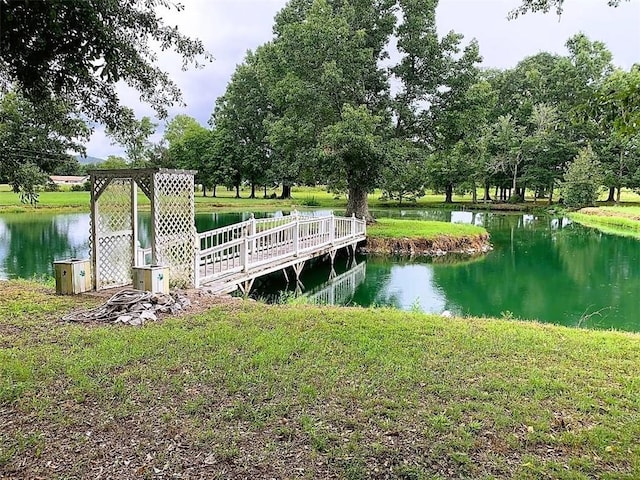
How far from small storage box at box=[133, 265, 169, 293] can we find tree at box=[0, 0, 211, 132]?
3036 mm

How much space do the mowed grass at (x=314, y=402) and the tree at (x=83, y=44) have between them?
87.5 inches

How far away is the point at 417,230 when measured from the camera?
18.9 m

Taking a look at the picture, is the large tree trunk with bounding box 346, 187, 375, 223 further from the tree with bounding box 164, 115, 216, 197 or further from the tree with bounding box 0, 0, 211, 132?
the tree with bounding box 164, 115, 216, 197

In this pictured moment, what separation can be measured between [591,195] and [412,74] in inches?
880

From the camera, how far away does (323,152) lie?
17.2 m

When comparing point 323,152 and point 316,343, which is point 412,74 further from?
point 316,343

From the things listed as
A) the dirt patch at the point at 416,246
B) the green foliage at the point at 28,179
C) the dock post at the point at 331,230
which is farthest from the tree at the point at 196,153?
the green foliage at the point at 28,179

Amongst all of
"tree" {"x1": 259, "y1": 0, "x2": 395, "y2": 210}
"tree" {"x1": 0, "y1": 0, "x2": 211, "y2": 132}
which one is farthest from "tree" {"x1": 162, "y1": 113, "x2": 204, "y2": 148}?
"tree" {"x1": 0, "y1": 0, "x2": 211, "y2": 132}

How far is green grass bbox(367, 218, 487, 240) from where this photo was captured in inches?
705

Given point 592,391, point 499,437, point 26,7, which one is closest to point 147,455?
point 499,437

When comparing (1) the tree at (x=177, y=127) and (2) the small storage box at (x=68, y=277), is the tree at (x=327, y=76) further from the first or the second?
(1) the tree at (x=177, y=127)

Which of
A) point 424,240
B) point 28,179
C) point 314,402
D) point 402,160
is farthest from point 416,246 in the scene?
point 314,402

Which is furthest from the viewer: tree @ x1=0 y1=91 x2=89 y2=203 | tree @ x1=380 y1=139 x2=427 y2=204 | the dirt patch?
tree @ x1=380 y1=139 x2=427 y2=204

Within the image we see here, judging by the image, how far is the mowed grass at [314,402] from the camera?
2.86m
